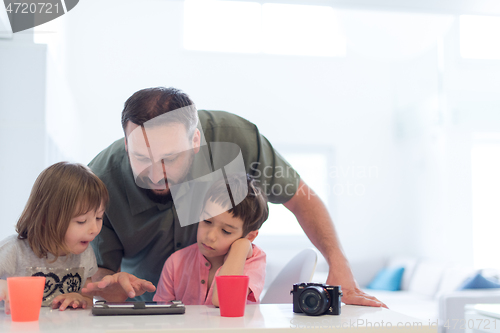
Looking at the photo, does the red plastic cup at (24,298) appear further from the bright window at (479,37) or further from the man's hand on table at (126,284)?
the bright window at (479,37)

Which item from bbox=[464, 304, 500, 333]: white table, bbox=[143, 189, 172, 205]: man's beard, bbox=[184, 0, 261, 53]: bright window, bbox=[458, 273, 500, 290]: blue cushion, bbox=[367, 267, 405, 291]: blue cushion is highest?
bbox=[184, 0, 261, 53]: bright window

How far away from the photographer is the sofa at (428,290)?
223 centimetres

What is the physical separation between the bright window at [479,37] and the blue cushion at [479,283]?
195 cm

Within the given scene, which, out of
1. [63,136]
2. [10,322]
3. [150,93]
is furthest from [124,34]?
[10,322]

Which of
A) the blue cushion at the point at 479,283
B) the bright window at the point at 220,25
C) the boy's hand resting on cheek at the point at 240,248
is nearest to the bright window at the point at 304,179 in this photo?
the bright window at the point at 220,25

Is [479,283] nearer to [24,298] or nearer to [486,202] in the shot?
[486,202]

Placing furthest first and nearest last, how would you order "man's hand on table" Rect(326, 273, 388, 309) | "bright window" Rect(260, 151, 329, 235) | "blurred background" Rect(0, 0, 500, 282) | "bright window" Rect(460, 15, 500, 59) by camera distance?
"bright window" Rect(260, 151, 329, 235)
"bright window" Rect(460, 15, 500, 59)
"blurred background" Rect(0, 0, 500, 282)
"man's hand on table" Rect(326, 273, 388, 309)

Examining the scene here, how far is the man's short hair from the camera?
0.97 meters

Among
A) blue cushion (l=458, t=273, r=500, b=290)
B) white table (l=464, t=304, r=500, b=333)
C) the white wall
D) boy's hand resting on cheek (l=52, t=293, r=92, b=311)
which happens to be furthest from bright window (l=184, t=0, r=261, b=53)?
boy's hand resting on cheek (l=52, t=293, r=92, b=311)

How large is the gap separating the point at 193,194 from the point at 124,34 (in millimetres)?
1793

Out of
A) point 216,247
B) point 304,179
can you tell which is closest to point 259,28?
point 304,179

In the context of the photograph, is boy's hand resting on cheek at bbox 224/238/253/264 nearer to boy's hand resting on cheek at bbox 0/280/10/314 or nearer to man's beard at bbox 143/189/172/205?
man's beard at bbox 143/189/172/205

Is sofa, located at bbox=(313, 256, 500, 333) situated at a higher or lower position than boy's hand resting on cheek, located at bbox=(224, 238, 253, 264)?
lower

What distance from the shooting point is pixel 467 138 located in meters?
3.58
